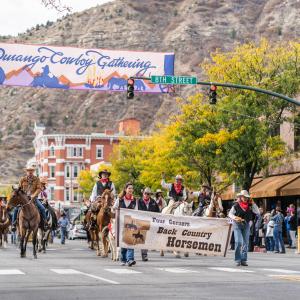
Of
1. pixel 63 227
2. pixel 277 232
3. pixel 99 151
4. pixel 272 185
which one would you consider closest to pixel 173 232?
pixel 277 232

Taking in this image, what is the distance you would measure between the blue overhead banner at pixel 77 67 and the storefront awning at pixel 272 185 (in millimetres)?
8633

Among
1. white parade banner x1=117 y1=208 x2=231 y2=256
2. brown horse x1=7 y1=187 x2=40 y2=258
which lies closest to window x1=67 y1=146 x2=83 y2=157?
brown horse x1=7 y1=187 x2=40 y2=258

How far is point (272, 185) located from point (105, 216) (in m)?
26.0

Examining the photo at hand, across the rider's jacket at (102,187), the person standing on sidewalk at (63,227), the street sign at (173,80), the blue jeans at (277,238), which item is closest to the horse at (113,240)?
the rider's jacket at (102,187)

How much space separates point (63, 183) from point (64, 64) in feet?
312

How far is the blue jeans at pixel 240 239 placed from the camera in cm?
2320

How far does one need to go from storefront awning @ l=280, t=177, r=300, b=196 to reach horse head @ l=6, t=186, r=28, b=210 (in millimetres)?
23887

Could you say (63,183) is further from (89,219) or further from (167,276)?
(167,276)

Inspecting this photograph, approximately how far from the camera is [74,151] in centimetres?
13838

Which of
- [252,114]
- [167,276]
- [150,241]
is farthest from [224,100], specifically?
[167,276]

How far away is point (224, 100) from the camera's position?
4903 cm

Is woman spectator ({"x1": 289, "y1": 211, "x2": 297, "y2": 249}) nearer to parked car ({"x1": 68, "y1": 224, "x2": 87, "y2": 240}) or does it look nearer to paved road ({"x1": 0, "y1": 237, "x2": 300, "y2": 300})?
paved road ({"x1": 0, "y1": 237, "x2": 300, "y2": 300})

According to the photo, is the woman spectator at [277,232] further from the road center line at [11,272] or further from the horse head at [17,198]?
the road center line at [11,272]

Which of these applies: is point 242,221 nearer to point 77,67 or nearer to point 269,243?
point 269,243
